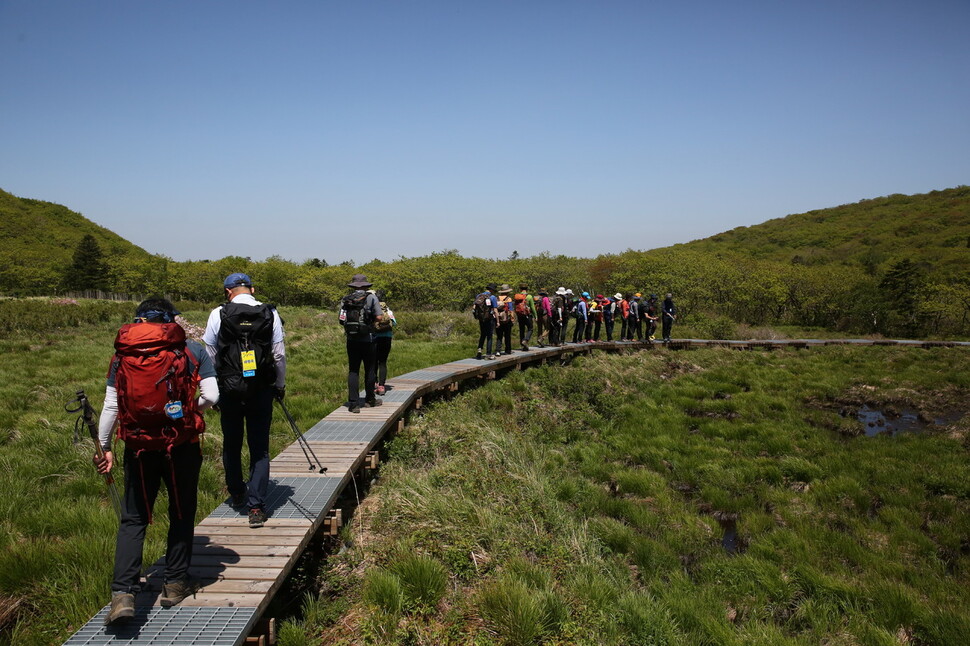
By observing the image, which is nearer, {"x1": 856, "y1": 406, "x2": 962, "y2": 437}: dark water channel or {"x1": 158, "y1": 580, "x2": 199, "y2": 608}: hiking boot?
{"x1": 158, "y1": 580, "x2": 199, "y2": 608}: hiking boot

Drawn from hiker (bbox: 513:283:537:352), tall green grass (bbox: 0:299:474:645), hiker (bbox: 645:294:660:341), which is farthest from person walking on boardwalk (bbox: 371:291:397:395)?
hiker (bbox: 645:294:660:341)

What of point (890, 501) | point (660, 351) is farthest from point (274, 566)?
point (660, 351)

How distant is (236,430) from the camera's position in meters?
4.53

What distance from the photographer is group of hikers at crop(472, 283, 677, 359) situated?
1333 centimetres

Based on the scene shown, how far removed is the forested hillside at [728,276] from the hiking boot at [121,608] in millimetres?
26244

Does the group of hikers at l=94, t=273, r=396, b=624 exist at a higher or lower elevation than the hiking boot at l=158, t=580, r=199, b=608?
higher

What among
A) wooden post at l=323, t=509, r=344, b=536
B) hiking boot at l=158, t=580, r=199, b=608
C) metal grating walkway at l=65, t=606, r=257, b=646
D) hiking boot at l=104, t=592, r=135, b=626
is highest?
hiking boot at l=104, t=592, r=135, b=626

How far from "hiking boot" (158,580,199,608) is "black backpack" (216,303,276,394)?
54.2 inches

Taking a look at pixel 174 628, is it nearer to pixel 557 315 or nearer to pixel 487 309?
pixel 487 309

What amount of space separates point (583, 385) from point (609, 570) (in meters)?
8.55

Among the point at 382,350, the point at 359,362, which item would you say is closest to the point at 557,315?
the point at 382,350

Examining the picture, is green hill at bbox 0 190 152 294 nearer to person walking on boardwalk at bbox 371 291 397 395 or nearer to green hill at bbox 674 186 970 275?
person walking on boardwalk at bbox 371 291 397 395

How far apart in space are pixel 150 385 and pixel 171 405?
158 mm

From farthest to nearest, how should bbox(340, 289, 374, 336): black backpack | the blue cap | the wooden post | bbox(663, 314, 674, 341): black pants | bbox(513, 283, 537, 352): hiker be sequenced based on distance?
1. bbox(663, 314, 674, 341): black pants
2. bbox(513, 283, 537, 352): hiker
3. bbox(340, 289, 374, 336): black backpack
4. the wooden post
5. the blue cap
